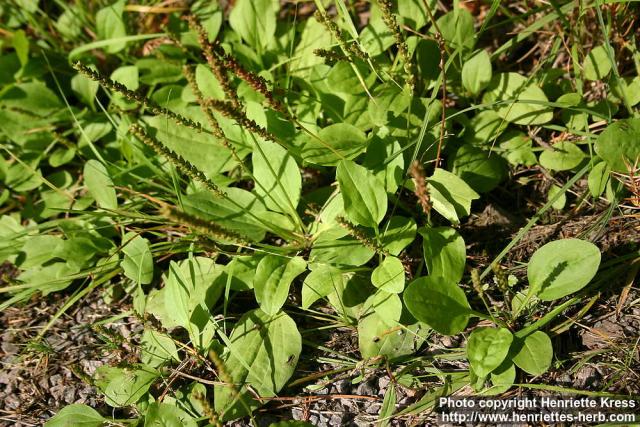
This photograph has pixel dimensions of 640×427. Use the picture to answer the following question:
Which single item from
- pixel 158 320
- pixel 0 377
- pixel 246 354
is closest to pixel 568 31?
pixel 246 354

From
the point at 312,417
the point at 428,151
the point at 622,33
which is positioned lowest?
the point at 312,417

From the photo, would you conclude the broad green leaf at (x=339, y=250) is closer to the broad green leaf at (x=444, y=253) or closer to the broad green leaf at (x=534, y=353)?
the broad green leaf at (x=444, y=253)

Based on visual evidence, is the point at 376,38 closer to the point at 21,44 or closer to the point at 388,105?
the point at 388,105

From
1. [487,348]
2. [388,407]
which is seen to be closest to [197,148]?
[388,407]

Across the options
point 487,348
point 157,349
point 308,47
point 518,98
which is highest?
point 308,47

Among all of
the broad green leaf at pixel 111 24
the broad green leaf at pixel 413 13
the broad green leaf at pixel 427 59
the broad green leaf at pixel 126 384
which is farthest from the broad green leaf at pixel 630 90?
the broad green leaf at pixel 111 24

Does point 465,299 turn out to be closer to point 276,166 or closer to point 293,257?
point 293,257
